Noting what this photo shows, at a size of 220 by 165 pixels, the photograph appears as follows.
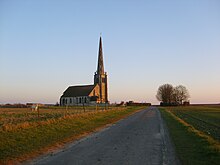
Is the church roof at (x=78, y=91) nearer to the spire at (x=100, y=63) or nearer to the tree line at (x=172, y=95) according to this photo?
the spire at (x=100, y=63)

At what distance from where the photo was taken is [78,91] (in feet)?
399

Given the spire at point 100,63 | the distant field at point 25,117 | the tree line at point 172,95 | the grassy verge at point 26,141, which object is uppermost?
the spire at point 100,63

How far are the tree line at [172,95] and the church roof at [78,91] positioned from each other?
3711 cm

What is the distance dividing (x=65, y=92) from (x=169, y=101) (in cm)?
5075

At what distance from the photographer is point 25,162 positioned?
29.2 ft

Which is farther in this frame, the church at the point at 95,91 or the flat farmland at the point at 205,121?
the church at the point at 95,91

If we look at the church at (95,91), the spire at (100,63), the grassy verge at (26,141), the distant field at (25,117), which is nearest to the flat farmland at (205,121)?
the grassy verge at (26,141)

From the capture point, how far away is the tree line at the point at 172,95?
128 meters

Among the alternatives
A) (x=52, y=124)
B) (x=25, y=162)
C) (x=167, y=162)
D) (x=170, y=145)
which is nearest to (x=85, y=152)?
(x=25, y=162)

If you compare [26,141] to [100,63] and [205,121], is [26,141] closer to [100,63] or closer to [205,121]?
[205,121]

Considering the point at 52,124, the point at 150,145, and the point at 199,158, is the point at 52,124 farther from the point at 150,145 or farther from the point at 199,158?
the point at 199,158

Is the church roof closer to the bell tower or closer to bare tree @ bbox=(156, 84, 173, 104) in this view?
the bell tower

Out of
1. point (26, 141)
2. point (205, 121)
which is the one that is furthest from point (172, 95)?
point (26, 141)

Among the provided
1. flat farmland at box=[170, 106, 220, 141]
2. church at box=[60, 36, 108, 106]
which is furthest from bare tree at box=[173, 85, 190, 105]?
flat farmland at box=[170, 106, 220, 141]
